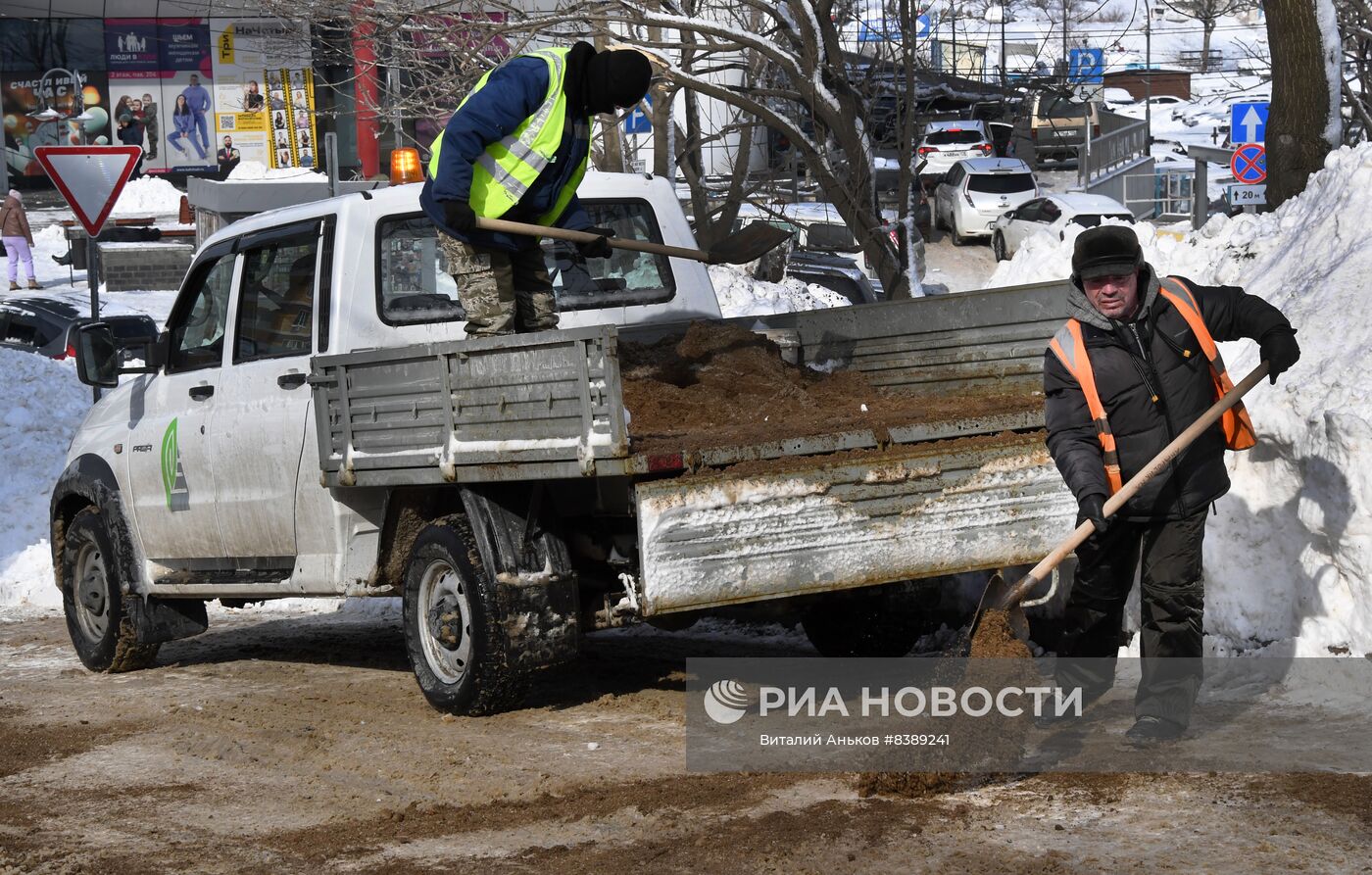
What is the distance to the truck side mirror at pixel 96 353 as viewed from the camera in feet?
26.3

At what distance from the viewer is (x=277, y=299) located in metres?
7.34

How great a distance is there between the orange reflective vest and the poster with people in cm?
3815

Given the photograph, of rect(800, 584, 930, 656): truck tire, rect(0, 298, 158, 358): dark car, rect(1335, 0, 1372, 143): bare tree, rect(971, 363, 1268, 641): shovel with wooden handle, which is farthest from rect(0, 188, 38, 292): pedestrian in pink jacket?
rect(971, 363, 1268, 641): shovel with wooden handle

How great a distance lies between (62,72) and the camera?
40.2 meters

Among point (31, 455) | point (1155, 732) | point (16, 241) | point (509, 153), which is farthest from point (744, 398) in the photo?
point (16, 241)

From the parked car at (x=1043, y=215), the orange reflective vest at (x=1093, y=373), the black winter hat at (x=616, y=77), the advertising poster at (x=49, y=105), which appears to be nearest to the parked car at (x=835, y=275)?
the parked car at (x=1043, y=215)

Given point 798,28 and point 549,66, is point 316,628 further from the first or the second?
point 798,28

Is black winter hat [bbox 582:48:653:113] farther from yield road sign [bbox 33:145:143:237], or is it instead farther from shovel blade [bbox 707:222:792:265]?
yield road sign [bbox 33:145:143:237]

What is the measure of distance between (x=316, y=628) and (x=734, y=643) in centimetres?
297

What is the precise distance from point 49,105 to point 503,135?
38.1m

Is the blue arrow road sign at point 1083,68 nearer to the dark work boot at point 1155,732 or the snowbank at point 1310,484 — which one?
the snowbank at point 1310,484

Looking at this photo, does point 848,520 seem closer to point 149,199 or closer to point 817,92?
point 817,92

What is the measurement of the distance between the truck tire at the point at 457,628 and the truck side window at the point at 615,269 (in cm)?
150

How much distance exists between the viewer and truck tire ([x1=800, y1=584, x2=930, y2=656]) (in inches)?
277
